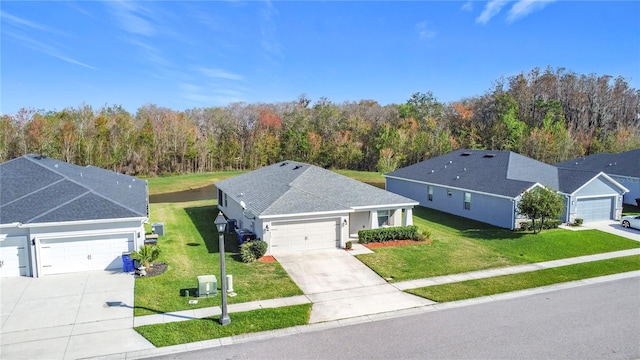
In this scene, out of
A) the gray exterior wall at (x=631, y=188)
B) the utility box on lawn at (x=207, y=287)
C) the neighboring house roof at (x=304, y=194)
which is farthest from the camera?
the gray exterior wall at (x=631, y=188)

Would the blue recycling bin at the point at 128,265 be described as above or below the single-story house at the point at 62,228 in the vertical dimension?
below

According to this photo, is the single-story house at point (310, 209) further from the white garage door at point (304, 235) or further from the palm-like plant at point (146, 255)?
the palm-like plant at point (146, 255)

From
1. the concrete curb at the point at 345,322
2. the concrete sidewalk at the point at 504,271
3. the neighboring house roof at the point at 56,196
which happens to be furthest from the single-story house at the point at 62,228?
the concrete sidewalk at the point at 504,271

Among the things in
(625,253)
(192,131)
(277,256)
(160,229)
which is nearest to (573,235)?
(625,253)

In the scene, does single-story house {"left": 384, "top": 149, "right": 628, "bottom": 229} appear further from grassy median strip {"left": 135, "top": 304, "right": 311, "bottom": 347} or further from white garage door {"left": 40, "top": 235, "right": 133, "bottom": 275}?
white garage door {"left": 40, "top": 235, "right": 133, "bottom": 275}

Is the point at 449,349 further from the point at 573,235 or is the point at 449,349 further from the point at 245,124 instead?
the point at 245,124

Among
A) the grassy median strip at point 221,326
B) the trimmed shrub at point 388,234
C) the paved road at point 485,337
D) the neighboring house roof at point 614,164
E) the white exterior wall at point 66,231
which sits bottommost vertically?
the paved road at point 485,337

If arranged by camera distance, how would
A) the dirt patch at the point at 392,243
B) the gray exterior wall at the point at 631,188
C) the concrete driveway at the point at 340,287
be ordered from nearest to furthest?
the concrete driveway at the point at 340,287, the dirt patch at the point at 392,243, the gray exterior wall at the point at 631,188
